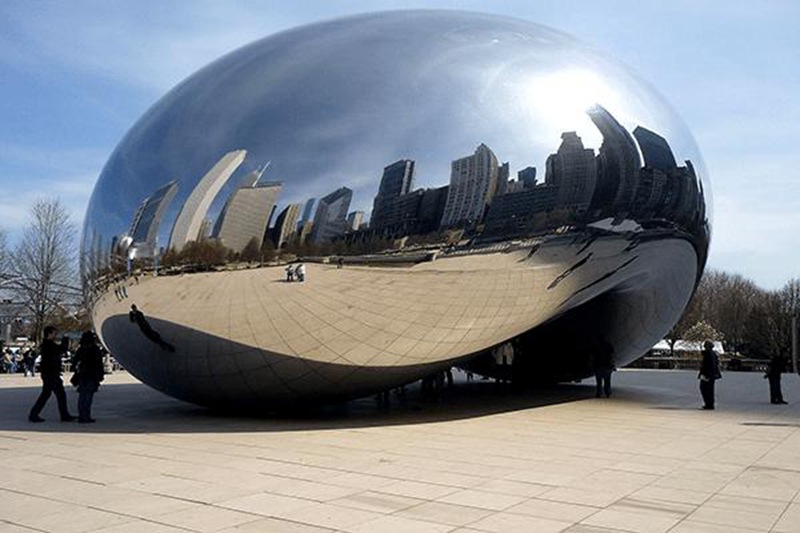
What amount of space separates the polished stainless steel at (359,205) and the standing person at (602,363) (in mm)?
4259

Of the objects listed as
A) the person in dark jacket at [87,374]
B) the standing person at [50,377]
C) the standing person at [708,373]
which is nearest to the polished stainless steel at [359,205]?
the person in dark jacket at [87,374]

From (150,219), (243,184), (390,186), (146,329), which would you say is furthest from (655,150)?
(146,329)

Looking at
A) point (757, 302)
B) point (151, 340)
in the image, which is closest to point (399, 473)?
point (151, 340)

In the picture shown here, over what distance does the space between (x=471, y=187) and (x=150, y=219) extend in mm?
3923

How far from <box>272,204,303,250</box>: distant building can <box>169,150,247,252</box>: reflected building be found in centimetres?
88

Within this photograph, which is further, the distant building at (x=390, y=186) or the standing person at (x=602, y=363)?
the standing person at (x=602, y=363)

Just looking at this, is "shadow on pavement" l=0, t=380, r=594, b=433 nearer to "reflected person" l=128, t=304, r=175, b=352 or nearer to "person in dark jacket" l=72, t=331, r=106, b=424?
"person in dark jacket" l=72, t=331, r=106, b=424

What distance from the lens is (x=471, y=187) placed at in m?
9.52

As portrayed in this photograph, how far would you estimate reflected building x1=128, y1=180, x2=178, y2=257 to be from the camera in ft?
31.9

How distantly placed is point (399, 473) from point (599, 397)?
31.7 ft

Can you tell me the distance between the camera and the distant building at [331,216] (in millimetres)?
9125

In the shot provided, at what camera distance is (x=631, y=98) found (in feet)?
38.3

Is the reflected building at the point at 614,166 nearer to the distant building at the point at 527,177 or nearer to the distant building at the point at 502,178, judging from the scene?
the distant building at the point at 527,177

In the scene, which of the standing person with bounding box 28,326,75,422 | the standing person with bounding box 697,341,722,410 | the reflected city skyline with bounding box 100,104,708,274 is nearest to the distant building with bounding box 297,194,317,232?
the reflected city skyline with bounding box 100,104,708,274
